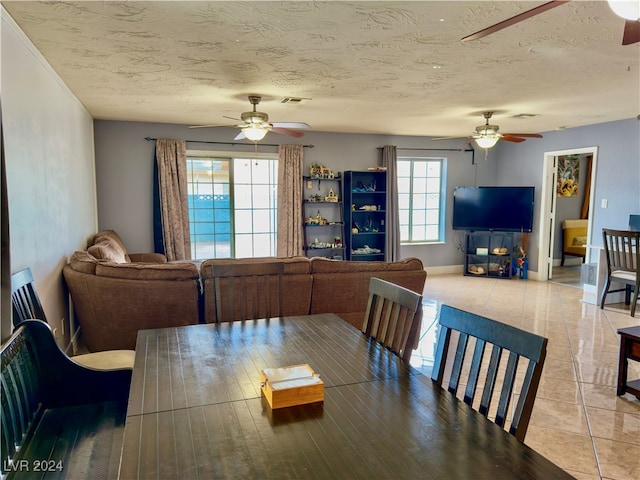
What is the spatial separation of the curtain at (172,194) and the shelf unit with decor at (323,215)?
73.6 inches

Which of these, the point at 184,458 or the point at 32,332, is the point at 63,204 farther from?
the point at 184,458

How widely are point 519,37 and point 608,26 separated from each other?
0.49 m

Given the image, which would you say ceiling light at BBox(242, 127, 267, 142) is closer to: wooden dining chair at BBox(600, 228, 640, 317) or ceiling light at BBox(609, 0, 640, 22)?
ceiling light at BBox(609, 0, 640, 22)

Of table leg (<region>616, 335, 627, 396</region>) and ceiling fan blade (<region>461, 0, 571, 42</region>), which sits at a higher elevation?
ceiling fan blade (<region>461, 0, 571, 42</region>)

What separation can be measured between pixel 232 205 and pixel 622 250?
17.4ft

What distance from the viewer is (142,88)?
406 centimetres

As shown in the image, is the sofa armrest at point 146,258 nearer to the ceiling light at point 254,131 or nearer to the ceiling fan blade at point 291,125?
the ceiling light at point 254,131

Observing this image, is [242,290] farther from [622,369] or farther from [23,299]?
[622,369]

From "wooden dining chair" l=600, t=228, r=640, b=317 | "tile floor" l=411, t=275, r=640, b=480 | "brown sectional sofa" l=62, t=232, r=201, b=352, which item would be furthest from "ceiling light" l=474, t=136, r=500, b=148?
"brown sectional sofa" l=62, t=232, r=201, b=352

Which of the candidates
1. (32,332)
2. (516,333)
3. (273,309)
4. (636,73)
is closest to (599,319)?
(636,73)

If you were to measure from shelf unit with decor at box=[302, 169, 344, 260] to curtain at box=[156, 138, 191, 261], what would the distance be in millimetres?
1869

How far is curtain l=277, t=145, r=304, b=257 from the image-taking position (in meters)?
6.66

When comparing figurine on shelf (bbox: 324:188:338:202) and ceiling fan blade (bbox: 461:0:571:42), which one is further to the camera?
figurine on shelf (bbox: 324:188:338:202)

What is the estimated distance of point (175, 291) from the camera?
3.33 metres
